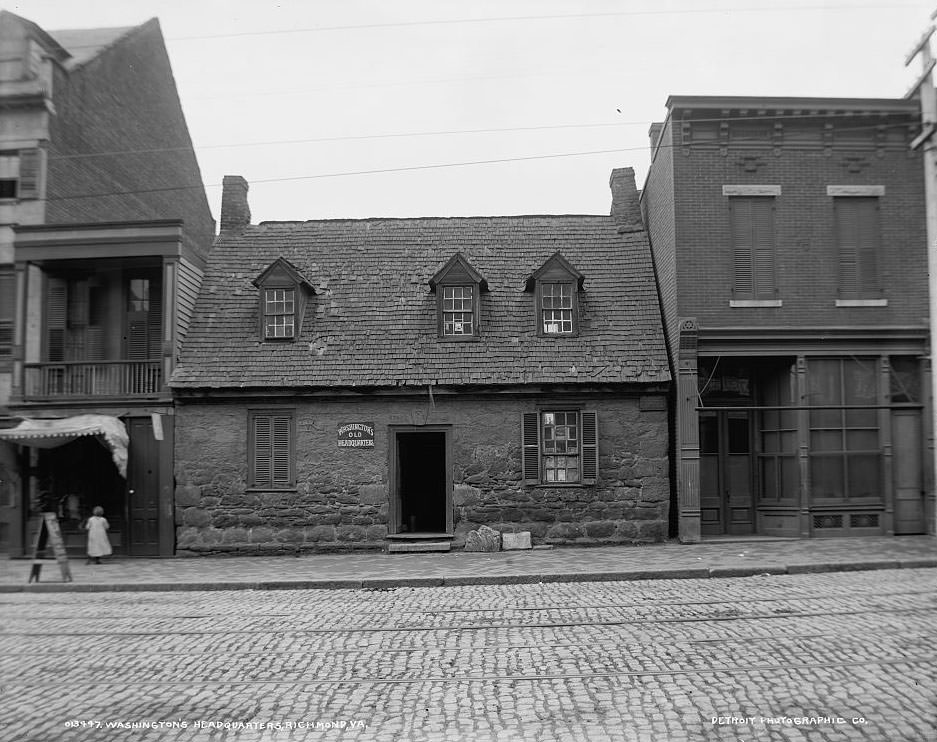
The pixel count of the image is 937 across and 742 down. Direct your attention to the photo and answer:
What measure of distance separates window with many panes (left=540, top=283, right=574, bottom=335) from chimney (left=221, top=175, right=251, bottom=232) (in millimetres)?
7991

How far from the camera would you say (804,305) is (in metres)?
17.3

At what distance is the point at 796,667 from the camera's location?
734cm

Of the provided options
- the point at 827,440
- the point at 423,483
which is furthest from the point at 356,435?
the point at 827,440

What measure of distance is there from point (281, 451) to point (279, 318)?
296 centimetres

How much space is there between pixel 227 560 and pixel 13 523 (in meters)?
4.87

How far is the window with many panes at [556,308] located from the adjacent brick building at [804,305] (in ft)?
7.11

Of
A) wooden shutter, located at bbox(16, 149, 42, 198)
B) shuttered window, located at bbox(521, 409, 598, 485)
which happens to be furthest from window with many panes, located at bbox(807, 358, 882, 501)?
wooden shutter, located at bbox(16, 149, 42, 198)

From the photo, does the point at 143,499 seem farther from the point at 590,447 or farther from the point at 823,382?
the point at 823,382

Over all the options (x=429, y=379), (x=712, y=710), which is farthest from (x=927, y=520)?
(x=712, y=710)

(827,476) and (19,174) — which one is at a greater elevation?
(19,174)

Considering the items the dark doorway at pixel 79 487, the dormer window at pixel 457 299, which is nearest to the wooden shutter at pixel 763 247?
the dormer window at pixel 457 299

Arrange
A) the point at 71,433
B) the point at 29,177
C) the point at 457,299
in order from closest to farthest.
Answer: the point at 71,433, the point at 457,299, the point at 29,177

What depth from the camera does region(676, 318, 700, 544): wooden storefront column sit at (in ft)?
54.5

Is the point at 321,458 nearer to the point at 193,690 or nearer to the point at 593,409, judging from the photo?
the point at 593,409
